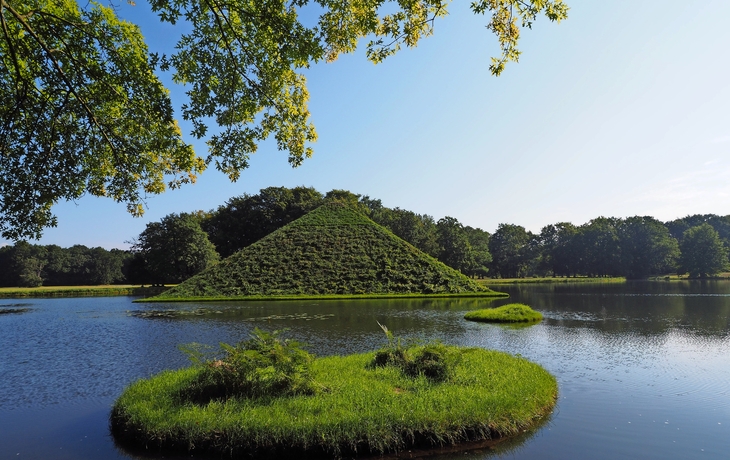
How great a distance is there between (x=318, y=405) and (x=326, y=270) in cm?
4123

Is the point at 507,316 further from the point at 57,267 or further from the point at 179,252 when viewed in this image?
the point at 57,267

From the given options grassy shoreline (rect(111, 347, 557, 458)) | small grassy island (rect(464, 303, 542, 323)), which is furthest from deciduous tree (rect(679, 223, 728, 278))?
grassy shoreline (rect(111, 347, 557, 458))

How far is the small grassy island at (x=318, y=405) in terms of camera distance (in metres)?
7.98

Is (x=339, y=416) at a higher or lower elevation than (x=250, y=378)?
lower

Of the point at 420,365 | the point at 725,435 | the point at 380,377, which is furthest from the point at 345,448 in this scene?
the point at 725,435

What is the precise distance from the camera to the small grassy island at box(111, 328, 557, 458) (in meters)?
7.98

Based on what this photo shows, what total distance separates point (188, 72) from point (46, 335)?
1856 centimetres

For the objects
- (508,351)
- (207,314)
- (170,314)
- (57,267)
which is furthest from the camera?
(57,267)

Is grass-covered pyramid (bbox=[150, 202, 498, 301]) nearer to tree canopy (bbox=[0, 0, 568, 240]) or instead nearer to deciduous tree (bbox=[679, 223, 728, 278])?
tree canopy (bbox=[0, 0, 568, 240])

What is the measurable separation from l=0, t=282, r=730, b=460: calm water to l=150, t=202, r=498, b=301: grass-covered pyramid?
17001 mm

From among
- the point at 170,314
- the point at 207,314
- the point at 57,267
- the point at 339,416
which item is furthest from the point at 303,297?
the point at 57,267

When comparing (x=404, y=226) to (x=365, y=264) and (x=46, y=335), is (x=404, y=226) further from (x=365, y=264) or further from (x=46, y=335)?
(x=46, y=335)

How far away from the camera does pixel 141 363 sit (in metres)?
14.9

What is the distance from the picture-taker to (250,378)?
9555 millimetres
